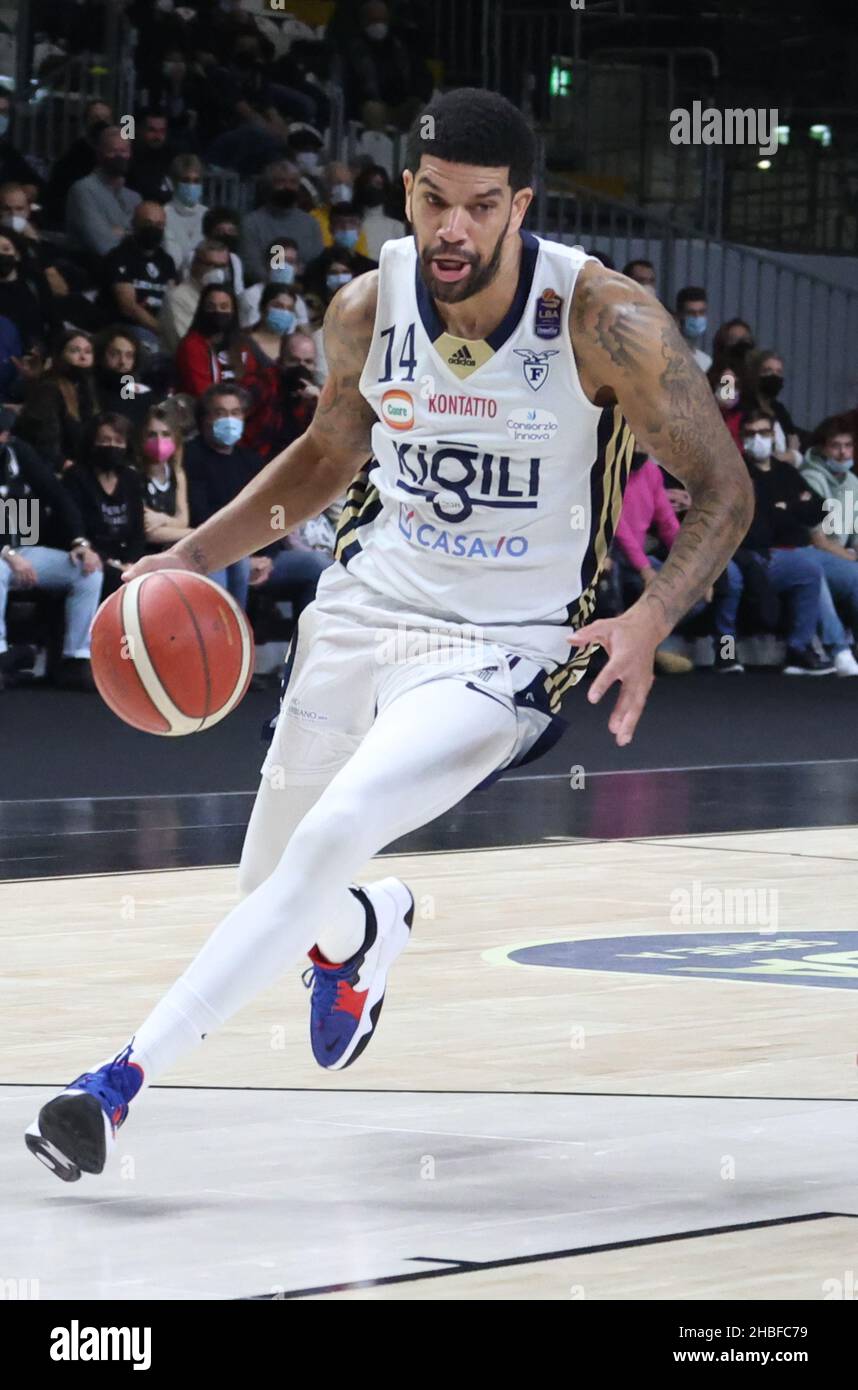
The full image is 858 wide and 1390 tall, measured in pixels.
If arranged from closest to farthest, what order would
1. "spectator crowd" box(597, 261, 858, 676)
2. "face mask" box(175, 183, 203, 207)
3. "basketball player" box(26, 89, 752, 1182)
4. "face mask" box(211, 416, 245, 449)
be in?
"basketball player" box(26, 89, 752, 1182)
"face mask" box(211, 416, 245, 449)
"spectator crowd" box(597, 261, 858, 676)
"face mask" box(175, 183, 203, 207)

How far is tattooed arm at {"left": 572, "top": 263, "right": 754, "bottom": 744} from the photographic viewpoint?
4512mm

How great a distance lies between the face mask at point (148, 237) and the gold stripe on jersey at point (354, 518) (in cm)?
1027

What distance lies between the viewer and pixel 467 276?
4492mm

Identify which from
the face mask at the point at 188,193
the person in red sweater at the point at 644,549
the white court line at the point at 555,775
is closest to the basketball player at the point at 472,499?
the white court line at the point at 555,775

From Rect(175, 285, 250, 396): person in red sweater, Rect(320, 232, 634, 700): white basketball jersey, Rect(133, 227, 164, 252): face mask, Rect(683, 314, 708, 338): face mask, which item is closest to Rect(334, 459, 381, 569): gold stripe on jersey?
Rect(320, 232, 634, 700): white basketball jersey

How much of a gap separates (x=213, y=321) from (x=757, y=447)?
4057 millimetres

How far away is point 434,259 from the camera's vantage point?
450 cm

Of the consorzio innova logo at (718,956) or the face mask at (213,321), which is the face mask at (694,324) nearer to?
the face mask at (213,321)

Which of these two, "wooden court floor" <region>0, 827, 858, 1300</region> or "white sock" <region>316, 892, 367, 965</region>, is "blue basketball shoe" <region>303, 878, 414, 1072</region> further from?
"wooden court floor" <region>0, 827, 858, 1300</region>

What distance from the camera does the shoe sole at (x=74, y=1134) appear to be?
3902 millimetres

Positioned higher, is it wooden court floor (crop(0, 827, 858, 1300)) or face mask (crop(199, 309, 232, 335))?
face mask (crop(199, 309, 232, 335))

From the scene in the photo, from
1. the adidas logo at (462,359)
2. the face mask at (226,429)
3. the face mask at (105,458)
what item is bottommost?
the face mask at (105,458)

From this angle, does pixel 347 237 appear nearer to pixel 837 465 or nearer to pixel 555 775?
pixel 837 465

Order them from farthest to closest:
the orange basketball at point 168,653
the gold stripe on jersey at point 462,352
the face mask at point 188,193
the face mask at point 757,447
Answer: the face mask at point 757,447 → the face mask at point 188,193 → the orange basketball at point 168,653 → the gold stripe on jersey at point 462,352
